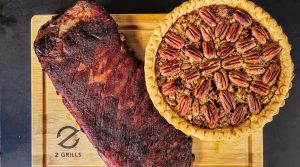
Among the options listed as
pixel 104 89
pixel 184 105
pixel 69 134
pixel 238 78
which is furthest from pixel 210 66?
pixel 69 134

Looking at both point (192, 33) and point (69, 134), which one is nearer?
point (192, 33)

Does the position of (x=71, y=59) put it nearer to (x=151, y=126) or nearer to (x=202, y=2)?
(x=151, y=126)

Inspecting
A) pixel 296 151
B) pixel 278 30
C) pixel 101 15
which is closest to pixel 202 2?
pixel 278 30

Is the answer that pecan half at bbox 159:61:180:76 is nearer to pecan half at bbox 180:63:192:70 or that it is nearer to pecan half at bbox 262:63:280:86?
pecan half at bbox 180:63:192:70

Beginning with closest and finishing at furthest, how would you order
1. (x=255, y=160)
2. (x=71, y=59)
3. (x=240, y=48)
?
(x=240, y=48) → (x=71, y=59) → (x=255, y=160)

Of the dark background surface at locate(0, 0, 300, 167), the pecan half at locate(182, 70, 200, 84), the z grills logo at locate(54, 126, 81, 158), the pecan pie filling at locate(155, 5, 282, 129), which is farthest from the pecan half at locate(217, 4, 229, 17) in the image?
the z grills logo at locate(54, 126, 81, 158)

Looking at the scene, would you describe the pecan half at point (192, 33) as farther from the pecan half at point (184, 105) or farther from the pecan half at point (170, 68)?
the pecan half at point (184, 105)

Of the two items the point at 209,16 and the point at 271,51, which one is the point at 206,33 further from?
the point at 271,51
